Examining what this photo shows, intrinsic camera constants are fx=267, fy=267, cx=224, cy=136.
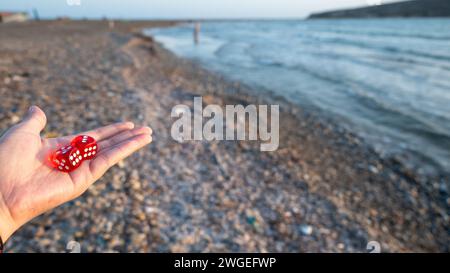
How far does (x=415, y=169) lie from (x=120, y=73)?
46.7ft

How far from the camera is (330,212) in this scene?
6492 millimetres

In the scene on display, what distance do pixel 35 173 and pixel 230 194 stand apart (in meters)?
4.08

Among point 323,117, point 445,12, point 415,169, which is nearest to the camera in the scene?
point 415,169

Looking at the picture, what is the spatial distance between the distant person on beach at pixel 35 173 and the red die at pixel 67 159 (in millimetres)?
64

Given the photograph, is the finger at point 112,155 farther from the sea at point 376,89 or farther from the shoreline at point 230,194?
the sea at point 376,89

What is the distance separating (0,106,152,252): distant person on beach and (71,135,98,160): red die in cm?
9

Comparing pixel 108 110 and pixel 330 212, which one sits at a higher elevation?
pixel 108 110

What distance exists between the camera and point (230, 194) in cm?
636

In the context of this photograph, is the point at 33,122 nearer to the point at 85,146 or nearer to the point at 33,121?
the point at 33,121

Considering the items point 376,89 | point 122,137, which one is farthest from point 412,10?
point 122,137

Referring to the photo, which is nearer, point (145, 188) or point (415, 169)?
point (145, 188)

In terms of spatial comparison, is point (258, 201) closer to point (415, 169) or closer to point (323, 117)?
point (415, 169)
